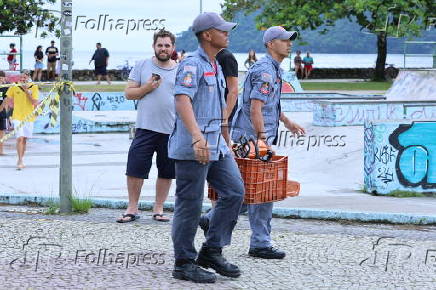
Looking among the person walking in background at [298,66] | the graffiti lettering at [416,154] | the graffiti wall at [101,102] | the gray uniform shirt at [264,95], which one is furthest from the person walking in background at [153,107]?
the person walking in background at [298,66]

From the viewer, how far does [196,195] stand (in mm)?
6695

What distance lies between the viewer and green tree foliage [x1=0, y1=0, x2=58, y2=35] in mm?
34438

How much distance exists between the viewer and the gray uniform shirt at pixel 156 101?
907cm

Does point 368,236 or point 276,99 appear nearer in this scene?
point 276,99

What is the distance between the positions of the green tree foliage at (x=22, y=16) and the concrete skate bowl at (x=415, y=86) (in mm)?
15235

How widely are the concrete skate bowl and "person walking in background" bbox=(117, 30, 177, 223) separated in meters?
12.8

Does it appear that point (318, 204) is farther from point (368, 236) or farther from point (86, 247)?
point (86, 247)

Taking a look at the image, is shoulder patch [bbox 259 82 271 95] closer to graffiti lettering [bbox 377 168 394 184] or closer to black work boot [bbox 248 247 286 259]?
black work boot [bbox 248 247 286 259]

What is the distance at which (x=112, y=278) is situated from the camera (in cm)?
679

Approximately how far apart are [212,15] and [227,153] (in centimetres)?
94

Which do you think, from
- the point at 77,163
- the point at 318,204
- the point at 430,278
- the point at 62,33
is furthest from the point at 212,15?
the point at 77,163

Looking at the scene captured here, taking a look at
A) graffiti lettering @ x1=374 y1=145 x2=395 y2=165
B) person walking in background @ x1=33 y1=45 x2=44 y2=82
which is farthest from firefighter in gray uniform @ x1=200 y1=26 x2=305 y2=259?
person walking in background @ x1=33 y1=45 x2=44 y2=82

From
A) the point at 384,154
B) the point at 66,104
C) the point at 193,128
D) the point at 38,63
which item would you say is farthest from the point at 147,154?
the point at 38,63

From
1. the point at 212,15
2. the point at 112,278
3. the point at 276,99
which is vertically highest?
the point at 212,15
